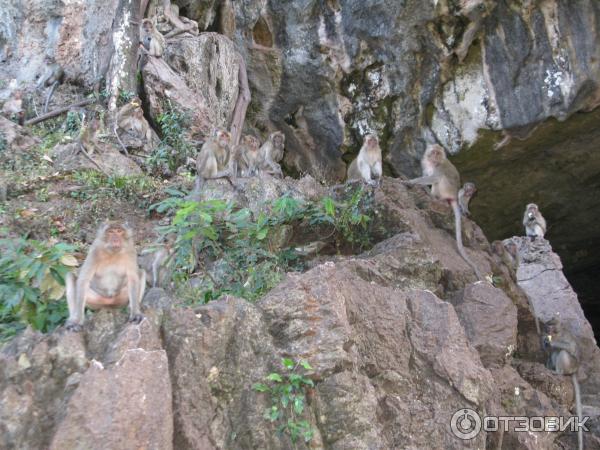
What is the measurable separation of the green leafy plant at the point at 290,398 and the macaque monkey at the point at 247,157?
19.4 ft

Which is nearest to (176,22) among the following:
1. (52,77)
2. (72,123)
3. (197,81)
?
(197,81)

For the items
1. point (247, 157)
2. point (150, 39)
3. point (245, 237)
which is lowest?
point (245, 237)

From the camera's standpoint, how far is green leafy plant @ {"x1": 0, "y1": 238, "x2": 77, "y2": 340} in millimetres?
4871

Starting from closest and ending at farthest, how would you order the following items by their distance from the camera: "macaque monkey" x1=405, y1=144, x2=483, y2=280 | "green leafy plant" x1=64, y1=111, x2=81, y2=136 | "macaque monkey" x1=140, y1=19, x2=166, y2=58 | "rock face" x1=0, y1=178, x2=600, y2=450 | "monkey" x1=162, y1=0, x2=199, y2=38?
1. "rock face" x1=0, y1=178, x2=600, y2=450
2. "macaque monkey" x1=405, y1=144, x2=483, y2=280
3. "green leafy plant" x1=64, y1=111, x2=81, y2=136
4. "macaque monkey" x1=140, y1=19, x2=166, y2=58
5. "monkey" x1=162, y1=0, x2=199, y2=38

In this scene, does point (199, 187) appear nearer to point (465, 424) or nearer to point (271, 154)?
point (271, 154)

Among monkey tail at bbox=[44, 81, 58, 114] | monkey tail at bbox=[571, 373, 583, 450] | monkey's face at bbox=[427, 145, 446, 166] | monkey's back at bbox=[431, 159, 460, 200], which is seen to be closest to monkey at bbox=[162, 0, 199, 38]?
monkey tail at bbox=[44, 81, 58, 114]

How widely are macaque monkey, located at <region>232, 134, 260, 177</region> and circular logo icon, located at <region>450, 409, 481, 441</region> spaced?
5.82 m

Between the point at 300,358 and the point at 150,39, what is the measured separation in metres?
9.85

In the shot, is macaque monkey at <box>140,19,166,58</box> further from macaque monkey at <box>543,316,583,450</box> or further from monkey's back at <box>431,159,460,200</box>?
macaque monkey at <box>543,316,583,450</box>

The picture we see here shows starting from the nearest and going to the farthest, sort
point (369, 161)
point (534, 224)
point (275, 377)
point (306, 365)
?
point (275, 377) → point (306, 365) → point (369, 161) → point (534, 224)

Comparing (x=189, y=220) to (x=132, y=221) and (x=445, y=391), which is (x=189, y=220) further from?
(x=132, y=221)

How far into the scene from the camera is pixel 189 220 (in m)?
6.26

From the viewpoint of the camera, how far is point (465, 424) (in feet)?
17.2

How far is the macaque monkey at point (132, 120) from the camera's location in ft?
39.4
